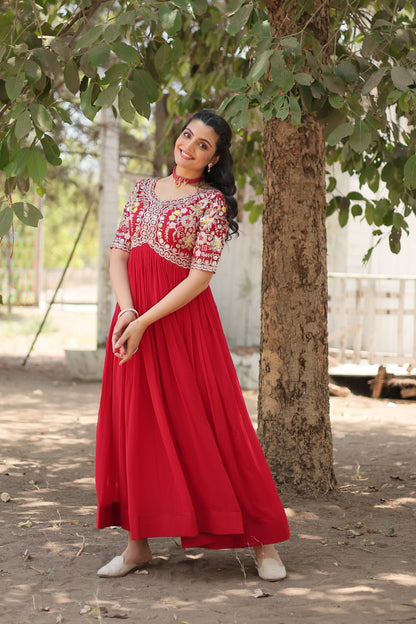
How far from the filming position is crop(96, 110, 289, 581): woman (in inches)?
119

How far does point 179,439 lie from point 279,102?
1.33 meters

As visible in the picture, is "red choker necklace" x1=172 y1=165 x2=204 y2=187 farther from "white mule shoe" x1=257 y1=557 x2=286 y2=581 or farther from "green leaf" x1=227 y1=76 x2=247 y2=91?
"white mule shoe" x1=257 y1=557 x2=286 y2=581

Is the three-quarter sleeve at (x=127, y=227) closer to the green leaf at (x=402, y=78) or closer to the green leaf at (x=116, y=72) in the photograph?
the green leaf at (x=116, y=72)

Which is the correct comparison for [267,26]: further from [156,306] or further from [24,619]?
[24,619]

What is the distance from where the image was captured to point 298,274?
13.9 ft

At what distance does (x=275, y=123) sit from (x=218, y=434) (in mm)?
1911

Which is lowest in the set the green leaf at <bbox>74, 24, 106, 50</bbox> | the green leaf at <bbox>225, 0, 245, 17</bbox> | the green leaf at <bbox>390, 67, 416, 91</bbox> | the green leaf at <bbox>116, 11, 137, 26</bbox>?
the green leaf at <bbox>390, 67, 416, 91</bbox>

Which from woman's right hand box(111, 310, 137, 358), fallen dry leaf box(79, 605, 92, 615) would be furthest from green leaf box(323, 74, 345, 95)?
fallen dry leaf box(79, 605, 92, 615)

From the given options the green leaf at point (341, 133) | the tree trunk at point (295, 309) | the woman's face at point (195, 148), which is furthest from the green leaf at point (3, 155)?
the tree trunk at point (295, 309)

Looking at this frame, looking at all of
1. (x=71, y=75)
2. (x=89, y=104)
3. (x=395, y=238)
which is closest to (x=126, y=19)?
(x=89, y=104)

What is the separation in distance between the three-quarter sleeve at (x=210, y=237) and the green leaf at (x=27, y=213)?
0.60 meters

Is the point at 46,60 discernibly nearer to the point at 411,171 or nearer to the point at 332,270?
the point at 411,171

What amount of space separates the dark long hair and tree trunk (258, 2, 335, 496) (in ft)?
3.46

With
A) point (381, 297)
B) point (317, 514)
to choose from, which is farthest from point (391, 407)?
point (317, 514)
